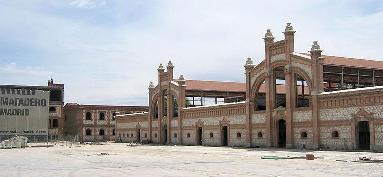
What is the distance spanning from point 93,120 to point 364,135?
5868cm

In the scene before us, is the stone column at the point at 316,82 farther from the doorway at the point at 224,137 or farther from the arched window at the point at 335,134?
the doorway at the point at 224,137

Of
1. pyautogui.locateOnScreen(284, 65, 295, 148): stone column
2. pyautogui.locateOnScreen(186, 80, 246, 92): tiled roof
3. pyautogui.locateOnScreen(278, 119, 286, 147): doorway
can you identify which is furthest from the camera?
pyautogui.locateOnScreen(186, 80, 246, 92): tiled roof

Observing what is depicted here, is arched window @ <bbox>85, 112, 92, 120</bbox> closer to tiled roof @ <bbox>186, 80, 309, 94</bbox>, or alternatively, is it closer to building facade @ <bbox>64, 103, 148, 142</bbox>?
building facade @ <bbox>64, 103, 148, 142</bbox>

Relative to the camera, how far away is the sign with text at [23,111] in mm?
75688

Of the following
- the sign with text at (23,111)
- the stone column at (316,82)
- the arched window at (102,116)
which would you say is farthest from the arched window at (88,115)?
the stone column at (316,82)

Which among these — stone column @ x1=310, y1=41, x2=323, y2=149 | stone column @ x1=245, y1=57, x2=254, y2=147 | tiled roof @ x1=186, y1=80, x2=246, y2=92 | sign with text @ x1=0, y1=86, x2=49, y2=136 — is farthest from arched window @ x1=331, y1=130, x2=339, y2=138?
sign with text @ x1=0, y1=86, x2=49, y2=136

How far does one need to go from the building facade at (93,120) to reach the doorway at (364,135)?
56.2 m

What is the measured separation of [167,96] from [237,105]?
50.6 ft

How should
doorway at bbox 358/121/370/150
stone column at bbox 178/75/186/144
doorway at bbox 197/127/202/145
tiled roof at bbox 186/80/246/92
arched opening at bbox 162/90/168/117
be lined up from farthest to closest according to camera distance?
arched opening at bbox 162/90/168/117
tiled roof at bbox 186/80/246/92
stone column at bbox 178/75/186/144
doorway at bbox 197/127/202/145
doorway at bbox 358/121/370/150

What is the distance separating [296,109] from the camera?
40.5 meters

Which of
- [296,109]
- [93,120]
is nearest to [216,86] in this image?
[296,109]

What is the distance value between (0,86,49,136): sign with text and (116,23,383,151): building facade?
2891cm

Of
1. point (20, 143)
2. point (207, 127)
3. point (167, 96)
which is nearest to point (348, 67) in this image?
point (207, 127)

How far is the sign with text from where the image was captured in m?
75.7
